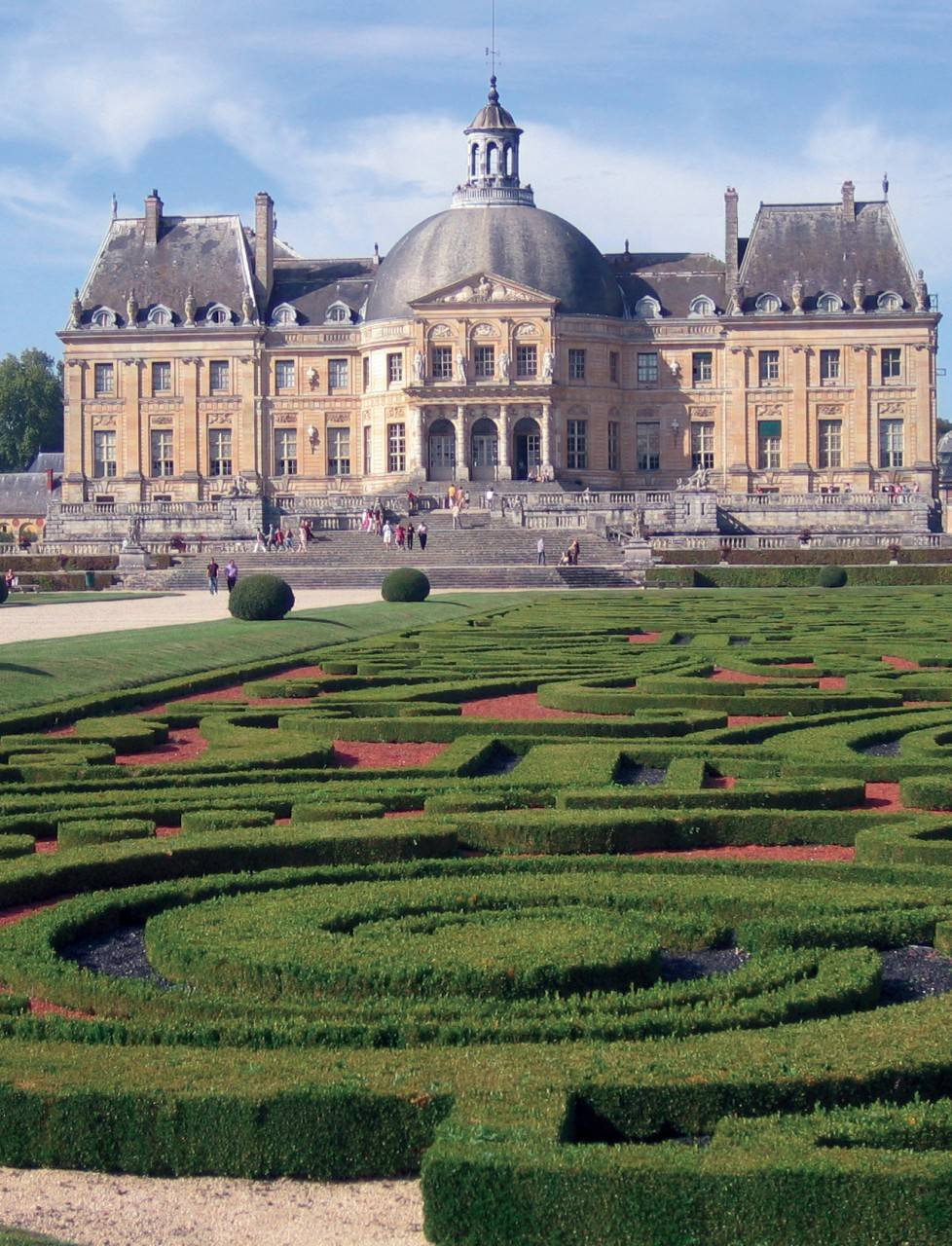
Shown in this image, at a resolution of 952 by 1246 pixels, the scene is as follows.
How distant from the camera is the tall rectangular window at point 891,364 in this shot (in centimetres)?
7200

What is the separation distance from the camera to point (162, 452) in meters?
74.7

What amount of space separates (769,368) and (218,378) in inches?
902

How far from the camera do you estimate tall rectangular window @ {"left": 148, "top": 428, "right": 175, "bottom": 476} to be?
245 feet

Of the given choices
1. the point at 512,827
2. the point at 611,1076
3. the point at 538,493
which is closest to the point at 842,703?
the point at 512,827

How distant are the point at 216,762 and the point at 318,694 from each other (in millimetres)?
5241

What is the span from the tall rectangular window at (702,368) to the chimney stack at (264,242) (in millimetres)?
18317

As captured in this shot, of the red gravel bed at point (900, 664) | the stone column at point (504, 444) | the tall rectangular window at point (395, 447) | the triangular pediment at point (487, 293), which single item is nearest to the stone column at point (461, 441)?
the stone column at point (504, 444)

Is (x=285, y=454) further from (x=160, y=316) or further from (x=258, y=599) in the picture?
(x=258, y=599)

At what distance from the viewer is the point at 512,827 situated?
348 inches

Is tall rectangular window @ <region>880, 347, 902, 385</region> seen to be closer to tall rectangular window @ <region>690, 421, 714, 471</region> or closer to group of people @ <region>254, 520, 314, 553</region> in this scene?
tall rectangular window @ <region>690, 421, 714, 471</region>

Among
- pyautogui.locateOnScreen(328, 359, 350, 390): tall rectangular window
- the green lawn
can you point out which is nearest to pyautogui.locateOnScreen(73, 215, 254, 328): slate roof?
pyautogui.locateOnScreen(328, 359, 350, 390): tall rectangular window

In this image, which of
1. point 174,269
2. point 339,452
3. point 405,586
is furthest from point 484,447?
point 405,586

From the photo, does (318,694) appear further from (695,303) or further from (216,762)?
(695,303)

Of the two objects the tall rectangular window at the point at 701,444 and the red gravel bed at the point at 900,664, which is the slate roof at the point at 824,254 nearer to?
the tall rectangular window at the point at 701,444
